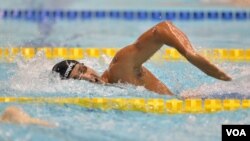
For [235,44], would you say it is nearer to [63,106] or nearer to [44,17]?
[44,17]

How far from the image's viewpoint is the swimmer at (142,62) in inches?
123

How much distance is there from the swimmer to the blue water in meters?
0.09

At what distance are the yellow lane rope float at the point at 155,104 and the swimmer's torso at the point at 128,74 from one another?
144mm

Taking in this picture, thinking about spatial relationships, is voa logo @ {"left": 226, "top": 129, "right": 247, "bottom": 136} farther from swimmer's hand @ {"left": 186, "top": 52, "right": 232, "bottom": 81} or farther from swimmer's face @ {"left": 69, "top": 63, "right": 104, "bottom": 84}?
swimmer's face @ {"left": 69, "top": 63, "right": 104, "bottom": 84}

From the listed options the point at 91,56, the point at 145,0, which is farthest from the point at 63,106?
the point at 145,0

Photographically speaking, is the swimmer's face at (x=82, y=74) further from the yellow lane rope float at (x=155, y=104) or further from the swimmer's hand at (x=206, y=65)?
the swimmer's hand at (x=206, y=65)

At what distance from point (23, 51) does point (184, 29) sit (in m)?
2.17

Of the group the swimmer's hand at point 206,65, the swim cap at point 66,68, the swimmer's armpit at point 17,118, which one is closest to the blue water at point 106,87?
the swimmer's armpit at point 17,118

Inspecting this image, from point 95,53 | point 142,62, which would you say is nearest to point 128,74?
point 142,62

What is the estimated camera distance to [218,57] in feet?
18.5

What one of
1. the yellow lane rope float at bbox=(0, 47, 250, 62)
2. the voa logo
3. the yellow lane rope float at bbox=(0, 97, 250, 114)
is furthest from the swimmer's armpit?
the yellow lane rope float at bbox=(0, 47, 250, 62)

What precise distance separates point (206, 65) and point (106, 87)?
85cm

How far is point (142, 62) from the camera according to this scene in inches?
135

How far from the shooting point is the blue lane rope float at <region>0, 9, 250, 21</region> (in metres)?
6.20
